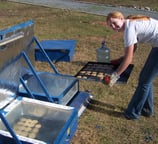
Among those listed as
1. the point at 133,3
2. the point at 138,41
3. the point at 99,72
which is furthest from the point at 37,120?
the point at 133,3

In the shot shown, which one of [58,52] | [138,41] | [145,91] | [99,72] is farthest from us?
[58,52]

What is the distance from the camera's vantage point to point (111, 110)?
16.0 feet

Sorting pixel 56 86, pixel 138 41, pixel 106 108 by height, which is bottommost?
pixel 106 108

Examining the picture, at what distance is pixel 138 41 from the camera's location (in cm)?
422

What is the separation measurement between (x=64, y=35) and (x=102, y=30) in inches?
51.1

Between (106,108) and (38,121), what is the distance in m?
1.28

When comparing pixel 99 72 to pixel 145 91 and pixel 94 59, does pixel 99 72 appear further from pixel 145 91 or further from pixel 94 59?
pixel 94 59

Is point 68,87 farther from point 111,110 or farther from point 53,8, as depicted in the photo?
point 53,8

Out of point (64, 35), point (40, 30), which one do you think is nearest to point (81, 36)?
point (64, 35)

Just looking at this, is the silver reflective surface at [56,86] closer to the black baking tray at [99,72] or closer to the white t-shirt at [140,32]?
the black baking tray at [99,72]

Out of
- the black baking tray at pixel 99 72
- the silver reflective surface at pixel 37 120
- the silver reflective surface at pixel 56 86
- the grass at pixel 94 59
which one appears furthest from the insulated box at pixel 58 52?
the silver reflective surface at pixel 37 120

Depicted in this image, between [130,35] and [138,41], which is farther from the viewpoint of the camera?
[138,41]

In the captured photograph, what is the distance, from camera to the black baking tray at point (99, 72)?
16.1 feet

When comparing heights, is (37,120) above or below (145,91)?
below
